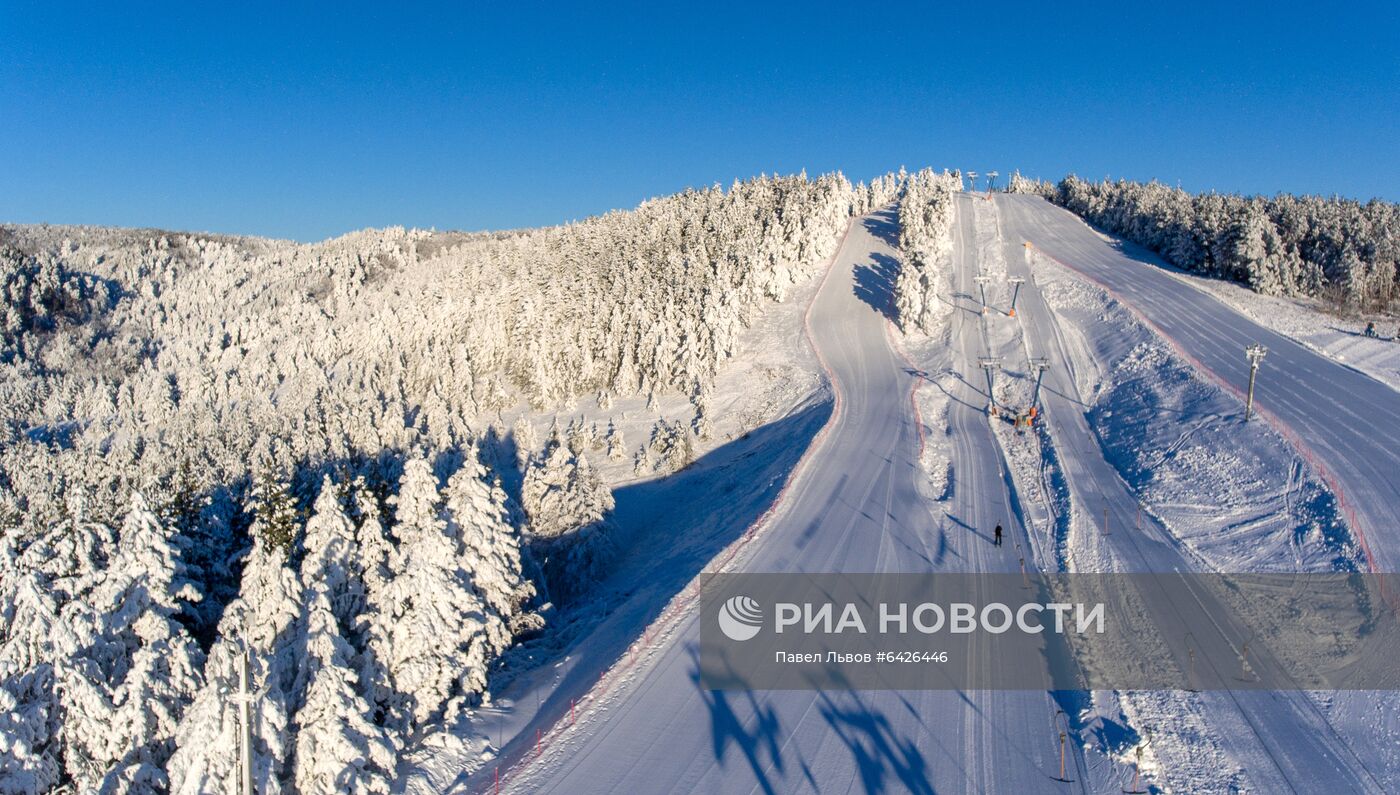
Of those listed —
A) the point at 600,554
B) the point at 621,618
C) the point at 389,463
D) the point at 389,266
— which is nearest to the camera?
the point at 621,618

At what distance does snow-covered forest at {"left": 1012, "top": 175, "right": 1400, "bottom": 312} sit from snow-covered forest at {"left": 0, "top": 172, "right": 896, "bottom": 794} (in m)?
25.5

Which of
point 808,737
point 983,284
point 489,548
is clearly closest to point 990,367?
point 983,284

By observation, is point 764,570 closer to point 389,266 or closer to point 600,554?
point 600,554

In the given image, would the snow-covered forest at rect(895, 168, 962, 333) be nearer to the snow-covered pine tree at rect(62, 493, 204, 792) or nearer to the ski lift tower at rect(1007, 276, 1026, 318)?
the ski lift tower at rect(1007, 276, 1026, 318)

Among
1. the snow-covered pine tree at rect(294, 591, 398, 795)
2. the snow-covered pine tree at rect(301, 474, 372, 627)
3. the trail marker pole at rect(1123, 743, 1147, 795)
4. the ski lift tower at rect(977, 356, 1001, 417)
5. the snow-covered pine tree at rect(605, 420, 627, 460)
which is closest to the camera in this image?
the trail marker pole at rect(1123, 743, 1147, 795)

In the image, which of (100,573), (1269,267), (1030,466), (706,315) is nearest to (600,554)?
(100,573)

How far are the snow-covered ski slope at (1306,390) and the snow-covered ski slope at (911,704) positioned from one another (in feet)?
1.03

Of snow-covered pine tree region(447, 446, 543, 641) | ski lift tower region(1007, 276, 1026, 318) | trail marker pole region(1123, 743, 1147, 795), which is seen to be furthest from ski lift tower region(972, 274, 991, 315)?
trail marker pole region(1123, 743, 1147, 795)

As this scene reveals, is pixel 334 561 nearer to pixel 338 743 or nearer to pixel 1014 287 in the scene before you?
pixel 338 743

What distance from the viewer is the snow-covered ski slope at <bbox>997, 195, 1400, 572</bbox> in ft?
87.0

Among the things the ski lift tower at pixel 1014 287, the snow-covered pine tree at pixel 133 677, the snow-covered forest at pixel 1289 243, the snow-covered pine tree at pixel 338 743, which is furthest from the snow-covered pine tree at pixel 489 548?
the snow-covered forest at pixel 1289 243

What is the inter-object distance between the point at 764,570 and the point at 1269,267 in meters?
61.6

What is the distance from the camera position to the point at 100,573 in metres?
21.4

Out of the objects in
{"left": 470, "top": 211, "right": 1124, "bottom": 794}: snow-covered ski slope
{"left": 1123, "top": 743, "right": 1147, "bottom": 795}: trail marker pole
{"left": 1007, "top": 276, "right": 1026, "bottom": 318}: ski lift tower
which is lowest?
{"left": 1123, "top": 743, "right": 1147, "bottom": 795}: trail marker pole
